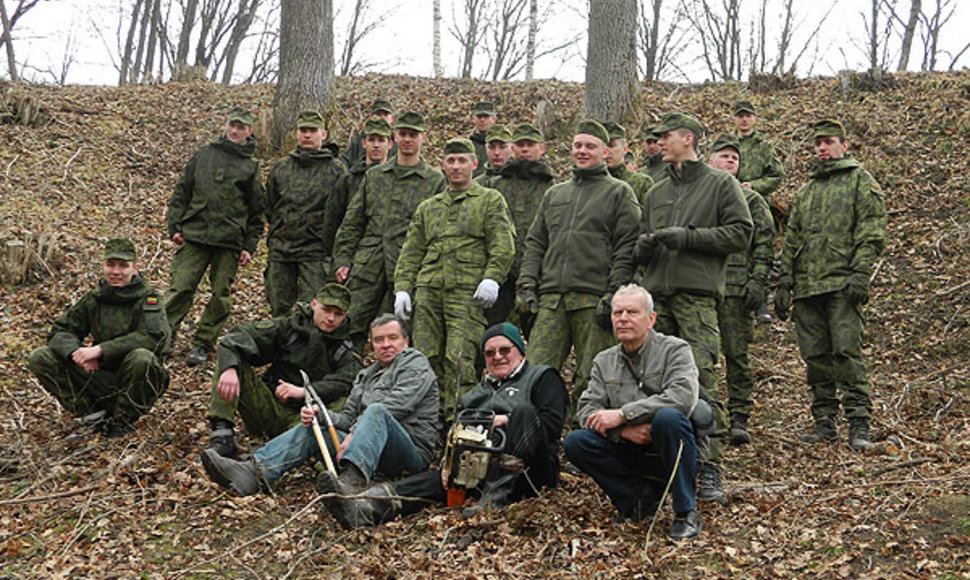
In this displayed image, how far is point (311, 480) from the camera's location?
604cm

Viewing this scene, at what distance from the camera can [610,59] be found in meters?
13.1

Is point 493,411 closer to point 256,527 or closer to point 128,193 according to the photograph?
point 256,527

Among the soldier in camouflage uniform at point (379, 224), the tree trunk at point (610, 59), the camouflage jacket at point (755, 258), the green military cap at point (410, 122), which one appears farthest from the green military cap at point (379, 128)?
the tree trunk at point (610, 59)

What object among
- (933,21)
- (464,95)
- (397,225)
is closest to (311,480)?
(397,225)

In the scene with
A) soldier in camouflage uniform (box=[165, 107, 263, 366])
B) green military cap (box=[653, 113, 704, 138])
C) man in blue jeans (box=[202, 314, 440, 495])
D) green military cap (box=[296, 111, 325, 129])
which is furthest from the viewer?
soldier in camouflage uniform (box=[165, 107, 263, 366])

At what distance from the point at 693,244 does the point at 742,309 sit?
1.76m

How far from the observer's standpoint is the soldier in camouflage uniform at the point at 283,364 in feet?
20.3

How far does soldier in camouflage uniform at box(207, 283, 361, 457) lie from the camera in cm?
618

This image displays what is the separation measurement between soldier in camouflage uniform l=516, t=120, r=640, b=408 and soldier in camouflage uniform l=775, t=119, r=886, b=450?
1.56 m

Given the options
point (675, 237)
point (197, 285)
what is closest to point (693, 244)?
point (675, 237)

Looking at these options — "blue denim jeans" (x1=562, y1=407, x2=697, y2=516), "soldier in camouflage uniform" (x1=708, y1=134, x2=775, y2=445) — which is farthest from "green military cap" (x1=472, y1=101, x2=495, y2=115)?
"blue denim jeans" (x1=562, y1=407, x2=697, y2=516)

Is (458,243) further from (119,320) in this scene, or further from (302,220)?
(119,320)

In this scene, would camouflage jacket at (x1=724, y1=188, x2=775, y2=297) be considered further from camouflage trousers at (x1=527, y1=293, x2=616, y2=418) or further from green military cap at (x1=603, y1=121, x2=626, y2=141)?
camouflage trousers at (x1=527, y1=293, x2=616, y2=418)

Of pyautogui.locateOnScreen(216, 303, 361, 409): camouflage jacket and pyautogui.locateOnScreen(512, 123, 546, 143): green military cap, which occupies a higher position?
pyautogui.locateOnScreen(512, 123, 546, 143): green military cap
